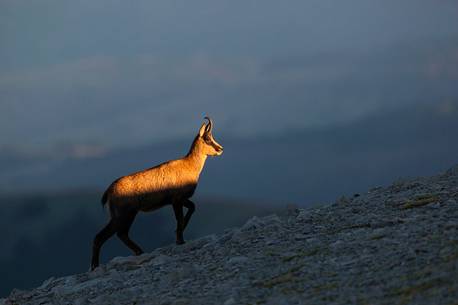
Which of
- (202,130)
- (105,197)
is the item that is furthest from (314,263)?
(202,130)

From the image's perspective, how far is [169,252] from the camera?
2028cm

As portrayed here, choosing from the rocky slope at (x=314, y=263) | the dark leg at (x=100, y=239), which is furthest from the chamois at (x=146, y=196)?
the rocky slope at (x=314, y=263)

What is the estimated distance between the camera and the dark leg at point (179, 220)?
69.6 ft

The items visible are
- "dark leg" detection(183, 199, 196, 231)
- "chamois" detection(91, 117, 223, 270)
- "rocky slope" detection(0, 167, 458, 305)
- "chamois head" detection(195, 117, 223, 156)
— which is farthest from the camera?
"chamois head" detection(195, 117, 223, 156)

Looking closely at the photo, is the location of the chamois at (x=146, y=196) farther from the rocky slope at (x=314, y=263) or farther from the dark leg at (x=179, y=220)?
the rocky slope at (x=314, y=263)

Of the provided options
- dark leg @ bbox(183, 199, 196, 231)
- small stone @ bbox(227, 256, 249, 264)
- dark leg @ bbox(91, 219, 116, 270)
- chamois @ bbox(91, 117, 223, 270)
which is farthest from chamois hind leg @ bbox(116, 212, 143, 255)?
small stone @ bbox(227, 256, 249, 264)

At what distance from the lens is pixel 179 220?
70.9 ft

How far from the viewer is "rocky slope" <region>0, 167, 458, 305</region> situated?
13.8m

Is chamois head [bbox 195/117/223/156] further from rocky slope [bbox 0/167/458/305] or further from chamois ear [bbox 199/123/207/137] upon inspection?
rocky slope [bbox 0/167/458/305]

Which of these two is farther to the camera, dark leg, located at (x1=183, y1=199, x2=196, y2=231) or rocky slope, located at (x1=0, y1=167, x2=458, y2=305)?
dark leg, located at (x1=183, y1=199, x2=196, y2=231)

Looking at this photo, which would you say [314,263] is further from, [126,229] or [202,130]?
[202,130]

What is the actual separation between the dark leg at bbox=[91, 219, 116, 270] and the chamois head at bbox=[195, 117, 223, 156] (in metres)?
2.93

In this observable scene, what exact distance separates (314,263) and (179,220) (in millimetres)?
6567

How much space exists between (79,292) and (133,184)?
11.2 feet
